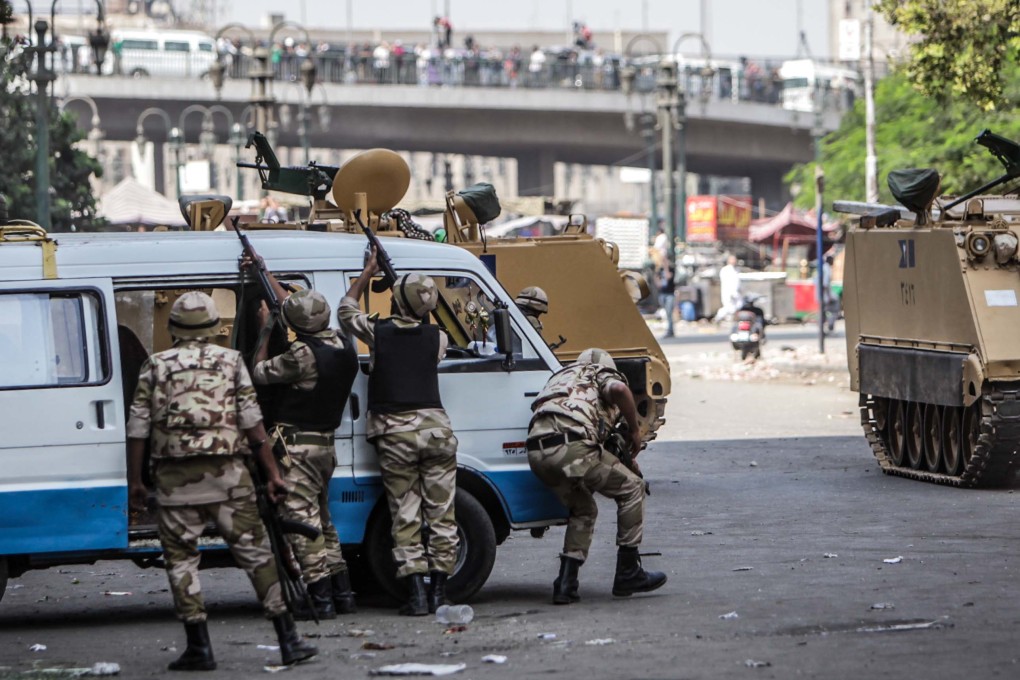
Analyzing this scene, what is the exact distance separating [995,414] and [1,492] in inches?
337

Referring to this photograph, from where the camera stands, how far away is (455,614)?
391 inches

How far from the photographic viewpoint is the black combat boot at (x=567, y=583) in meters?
10.5

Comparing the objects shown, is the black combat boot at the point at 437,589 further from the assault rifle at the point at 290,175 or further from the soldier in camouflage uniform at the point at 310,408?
the assault rifle at the point at 290,175

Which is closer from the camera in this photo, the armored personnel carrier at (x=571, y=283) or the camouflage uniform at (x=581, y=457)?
the camouflage uniform at (x=581, y=457)

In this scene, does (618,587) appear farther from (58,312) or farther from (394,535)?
(58,312)

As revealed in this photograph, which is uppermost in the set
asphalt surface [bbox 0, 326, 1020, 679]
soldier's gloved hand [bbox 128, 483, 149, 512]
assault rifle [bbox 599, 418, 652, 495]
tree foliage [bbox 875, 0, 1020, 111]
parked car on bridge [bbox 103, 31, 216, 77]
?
parked car on bridge [bbox 103, 31, 216, 77]

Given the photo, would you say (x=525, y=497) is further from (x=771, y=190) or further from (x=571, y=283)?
(x=771, y=190)

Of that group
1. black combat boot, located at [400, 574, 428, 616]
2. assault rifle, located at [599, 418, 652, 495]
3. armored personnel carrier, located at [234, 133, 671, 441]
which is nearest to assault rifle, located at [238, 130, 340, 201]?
armored personnel carrier, located at [234, 133, 671, 441]

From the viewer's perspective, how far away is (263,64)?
33531 millimetres

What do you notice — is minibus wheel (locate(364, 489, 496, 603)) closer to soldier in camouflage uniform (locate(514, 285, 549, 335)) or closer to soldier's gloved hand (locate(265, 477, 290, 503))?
soldier's gloved hand (locate(265, 477, 290, 503))

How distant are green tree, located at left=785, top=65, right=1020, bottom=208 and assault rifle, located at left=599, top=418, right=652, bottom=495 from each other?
13.5 meters

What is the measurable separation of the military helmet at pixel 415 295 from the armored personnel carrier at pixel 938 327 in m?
6.97

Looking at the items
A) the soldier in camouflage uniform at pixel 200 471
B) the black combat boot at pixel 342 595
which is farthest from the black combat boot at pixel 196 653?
the black combat boot at pixel 342 595

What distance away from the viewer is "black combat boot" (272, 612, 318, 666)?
8.81 meters
